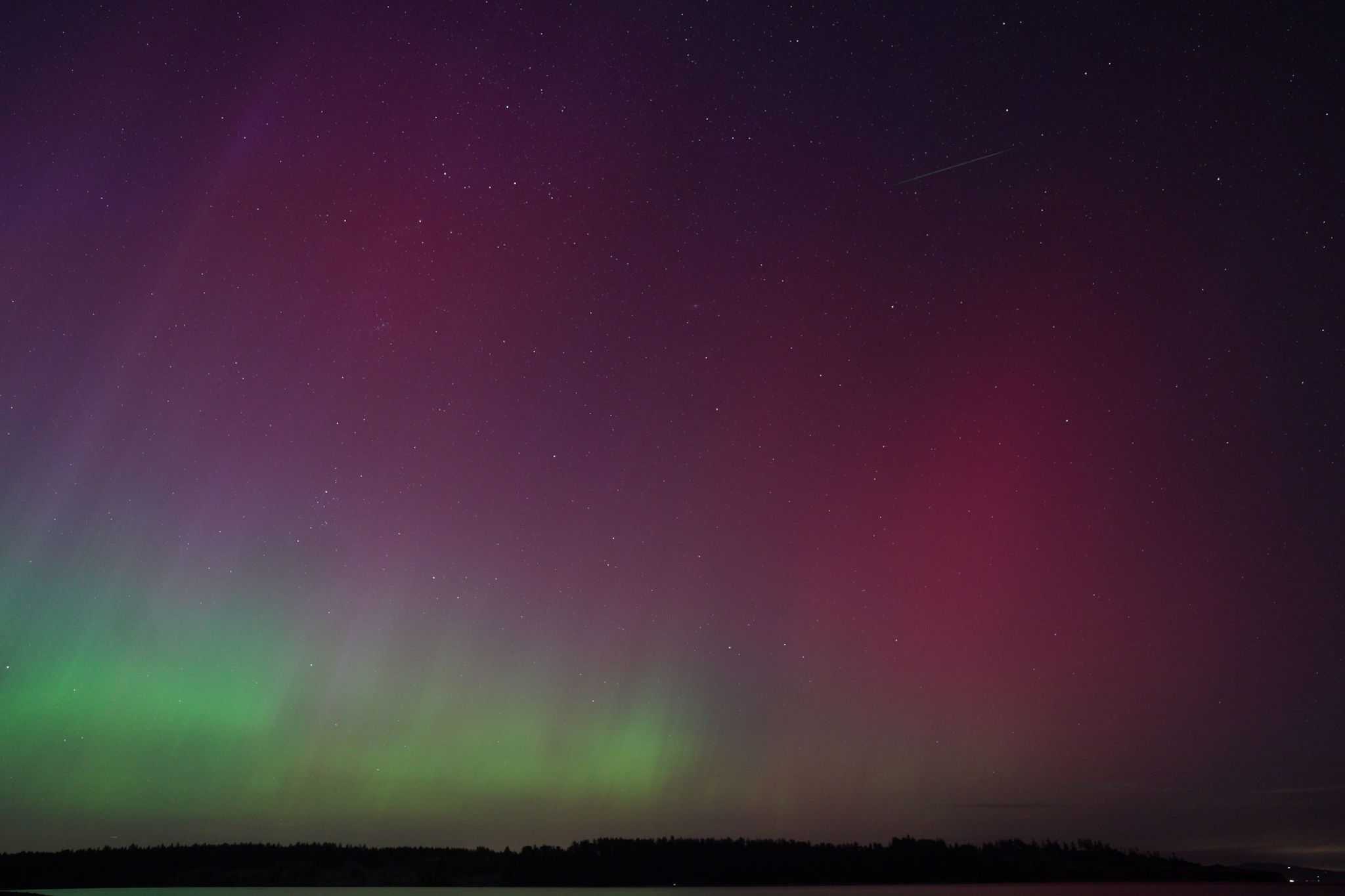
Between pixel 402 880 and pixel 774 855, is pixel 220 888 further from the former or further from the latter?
pixel 774 855

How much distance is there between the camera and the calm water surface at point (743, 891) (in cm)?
11300

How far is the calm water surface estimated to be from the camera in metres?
113

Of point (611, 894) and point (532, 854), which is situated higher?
point (532, 854)

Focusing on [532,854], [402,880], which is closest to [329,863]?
[402,880]

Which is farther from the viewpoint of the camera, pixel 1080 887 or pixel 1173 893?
pixel 1080 887

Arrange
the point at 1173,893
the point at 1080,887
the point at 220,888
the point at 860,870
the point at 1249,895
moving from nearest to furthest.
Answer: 1. the point at 1249,895
2. the point at 1173,893
3. the point at 1080,887
4. the point at 220,888
5. the point at 860,870

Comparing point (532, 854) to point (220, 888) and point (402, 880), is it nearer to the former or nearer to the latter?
point (402, 880)

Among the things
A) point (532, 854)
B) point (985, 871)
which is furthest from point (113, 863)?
point (985, 871)

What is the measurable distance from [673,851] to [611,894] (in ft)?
117

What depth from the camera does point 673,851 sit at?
479ft

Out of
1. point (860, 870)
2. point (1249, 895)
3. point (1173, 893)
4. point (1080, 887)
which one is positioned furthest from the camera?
point (860, 870)

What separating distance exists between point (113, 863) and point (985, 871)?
11651 centimetres

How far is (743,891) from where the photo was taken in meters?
125

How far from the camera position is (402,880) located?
157 meters
